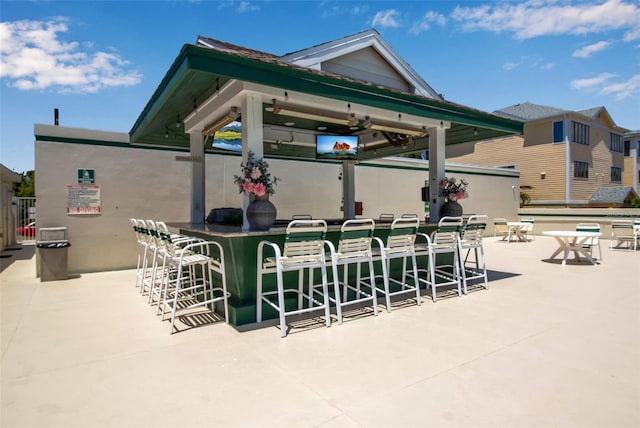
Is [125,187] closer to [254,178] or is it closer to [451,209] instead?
[254,178]

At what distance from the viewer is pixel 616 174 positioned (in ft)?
76.8

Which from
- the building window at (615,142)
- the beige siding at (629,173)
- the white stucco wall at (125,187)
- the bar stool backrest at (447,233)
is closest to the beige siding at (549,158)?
the building window at (615,142)

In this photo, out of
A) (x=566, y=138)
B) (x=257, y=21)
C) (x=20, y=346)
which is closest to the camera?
(x=20, y=346)

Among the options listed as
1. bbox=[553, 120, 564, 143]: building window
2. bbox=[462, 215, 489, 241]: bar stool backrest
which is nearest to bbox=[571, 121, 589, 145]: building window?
bbox=[553, 120, 564, 143]: building window

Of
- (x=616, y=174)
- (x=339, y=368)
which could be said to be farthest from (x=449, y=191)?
(x=616, y=174)

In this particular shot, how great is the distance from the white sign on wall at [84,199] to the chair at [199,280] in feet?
8.71

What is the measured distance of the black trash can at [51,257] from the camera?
19.8 ft

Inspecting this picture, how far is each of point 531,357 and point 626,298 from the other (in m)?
2.99

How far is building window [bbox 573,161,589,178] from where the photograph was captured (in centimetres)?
1936

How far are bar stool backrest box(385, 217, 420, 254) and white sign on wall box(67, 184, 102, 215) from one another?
18.9 ft

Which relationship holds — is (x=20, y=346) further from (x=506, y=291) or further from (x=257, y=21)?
(x=257, y=21)

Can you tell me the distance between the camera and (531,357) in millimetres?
2822

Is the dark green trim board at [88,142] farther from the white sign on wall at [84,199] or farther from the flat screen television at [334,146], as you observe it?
the flat screen television at [334,146]

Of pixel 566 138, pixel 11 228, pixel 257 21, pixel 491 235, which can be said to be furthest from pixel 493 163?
pixel 11 228
